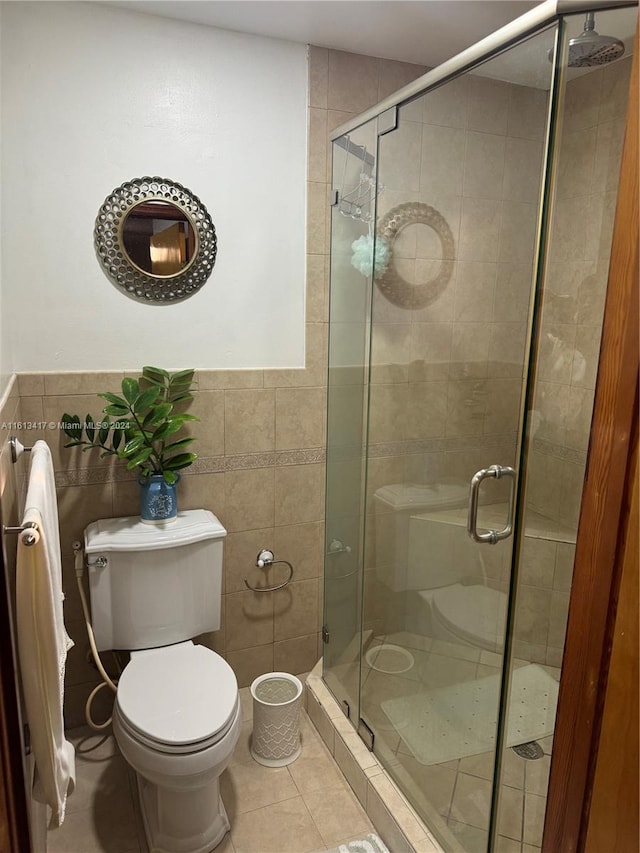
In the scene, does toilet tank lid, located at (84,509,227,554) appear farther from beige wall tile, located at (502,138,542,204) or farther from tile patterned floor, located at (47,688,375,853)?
beige wall tile, located at (502,138,542,204)

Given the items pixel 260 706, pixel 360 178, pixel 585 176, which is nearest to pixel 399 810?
pixel 260 706

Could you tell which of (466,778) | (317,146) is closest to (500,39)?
(317,146)

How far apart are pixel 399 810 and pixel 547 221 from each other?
5.42ft

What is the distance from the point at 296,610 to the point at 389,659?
55 cm

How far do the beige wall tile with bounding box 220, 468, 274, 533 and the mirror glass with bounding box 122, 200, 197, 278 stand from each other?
0.77 m

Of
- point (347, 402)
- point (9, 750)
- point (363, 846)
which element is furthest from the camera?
point (347, 402)

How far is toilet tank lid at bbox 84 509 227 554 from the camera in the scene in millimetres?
1938

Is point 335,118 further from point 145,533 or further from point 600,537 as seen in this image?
point 600,537

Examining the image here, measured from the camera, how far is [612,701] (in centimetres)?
96

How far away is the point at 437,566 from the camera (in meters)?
1.85

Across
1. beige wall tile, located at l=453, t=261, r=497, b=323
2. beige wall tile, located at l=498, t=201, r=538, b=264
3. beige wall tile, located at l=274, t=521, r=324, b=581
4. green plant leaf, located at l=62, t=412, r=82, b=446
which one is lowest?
beige wall tile, located at l=274, t=521, r=324, b=581

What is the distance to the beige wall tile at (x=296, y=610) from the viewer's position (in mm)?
2459

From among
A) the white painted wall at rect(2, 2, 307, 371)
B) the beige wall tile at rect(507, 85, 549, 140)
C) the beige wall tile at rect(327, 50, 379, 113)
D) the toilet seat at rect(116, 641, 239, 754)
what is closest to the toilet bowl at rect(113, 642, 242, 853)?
the toilet seat at rect(116, 641, 239, 754)

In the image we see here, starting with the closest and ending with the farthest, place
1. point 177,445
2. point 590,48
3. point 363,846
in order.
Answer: point 590,48 < point 363,846 < point 177,445
